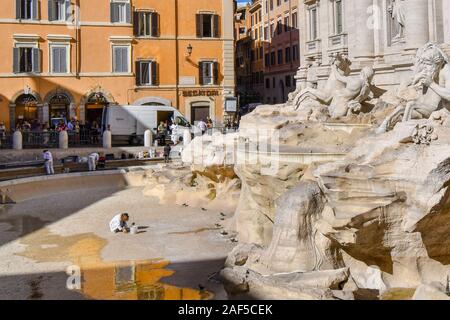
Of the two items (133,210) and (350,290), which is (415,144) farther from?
(133,210)

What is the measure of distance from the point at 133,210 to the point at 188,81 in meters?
19.4

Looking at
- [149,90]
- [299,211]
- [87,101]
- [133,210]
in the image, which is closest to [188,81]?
[149,90]

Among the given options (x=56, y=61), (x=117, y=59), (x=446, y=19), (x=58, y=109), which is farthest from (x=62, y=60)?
(x=446, y=19)

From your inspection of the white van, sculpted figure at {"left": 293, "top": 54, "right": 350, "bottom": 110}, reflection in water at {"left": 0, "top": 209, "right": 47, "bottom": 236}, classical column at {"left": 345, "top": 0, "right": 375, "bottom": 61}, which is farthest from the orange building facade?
reflection in water at {"left": 0, "top": 209, "right": 47, "bottom": 236}

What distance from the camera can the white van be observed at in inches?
1083

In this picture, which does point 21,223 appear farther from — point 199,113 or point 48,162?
point 199,113

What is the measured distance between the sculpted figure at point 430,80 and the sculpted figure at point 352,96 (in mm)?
4381

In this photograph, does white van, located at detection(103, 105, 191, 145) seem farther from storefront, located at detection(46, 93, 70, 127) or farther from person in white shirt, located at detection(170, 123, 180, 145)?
storefront, located at detection(46, 93, 70, 127)

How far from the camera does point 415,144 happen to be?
25.6ft

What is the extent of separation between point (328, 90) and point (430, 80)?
20.9 ft

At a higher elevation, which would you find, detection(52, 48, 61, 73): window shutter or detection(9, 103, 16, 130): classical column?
detection(52, 48, 61, 73): window shutter

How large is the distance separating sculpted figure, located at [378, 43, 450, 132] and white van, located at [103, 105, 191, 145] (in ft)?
63.1

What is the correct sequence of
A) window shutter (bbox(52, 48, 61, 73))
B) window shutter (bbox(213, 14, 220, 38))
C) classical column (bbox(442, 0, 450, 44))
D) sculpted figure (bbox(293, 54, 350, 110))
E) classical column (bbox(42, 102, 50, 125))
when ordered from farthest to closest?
window shutter (bbox(213, 14, 220, 38))
window shutter (bbox(52, 48, 61, 73))
classical column (bbox(42, 102, 50, 125))
classical column (bbox(442, 0, 450, 44))
sculpted figure (bbox(293, 54, 350, 110))
